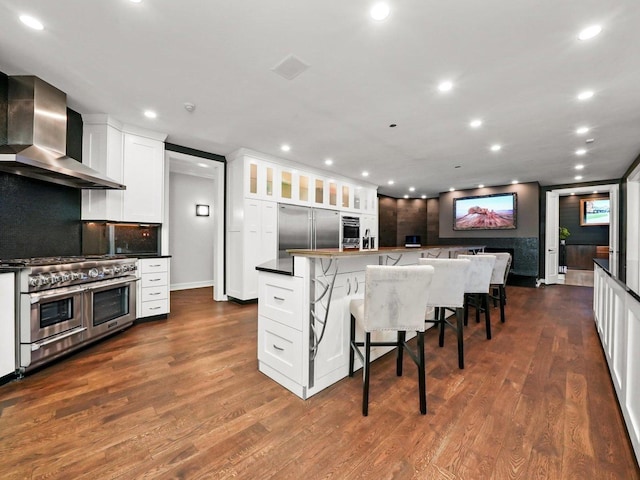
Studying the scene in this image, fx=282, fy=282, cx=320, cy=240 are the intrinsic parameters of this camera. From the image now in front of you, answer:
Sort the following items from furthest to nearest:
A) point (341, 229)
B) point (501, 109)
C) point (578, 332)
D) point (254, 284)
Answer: point (341, 229) < point (254, 284) < point (578, 332) < point (501, 109)

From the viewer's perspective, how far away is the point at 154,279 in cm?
387

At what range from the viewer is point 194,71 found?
249 centimetres

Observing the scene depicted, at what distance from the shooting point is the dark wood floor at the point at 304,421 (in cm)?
142

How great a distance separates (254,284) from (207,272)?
228cm

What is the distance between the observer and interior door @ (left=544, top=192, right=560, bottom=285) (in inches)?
287

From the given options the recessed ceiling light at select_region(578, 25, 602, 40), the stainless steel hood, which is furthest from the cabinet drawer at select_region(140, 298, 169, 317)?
the recessed ceiling light at select_region(578, 25, 602, 40)

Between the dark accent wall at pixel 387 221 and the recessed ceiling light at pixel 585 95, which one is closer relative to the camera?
the recessed ceiling light at pixel 585 95

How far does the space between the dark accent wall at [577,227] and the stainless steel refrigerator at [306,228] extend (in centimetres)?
834

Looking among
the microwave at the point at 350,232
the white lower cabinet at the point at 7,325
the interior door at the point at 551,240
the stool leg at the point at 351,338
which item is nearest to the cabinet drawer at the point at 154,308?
the white lower cabinet at the point at 7,325

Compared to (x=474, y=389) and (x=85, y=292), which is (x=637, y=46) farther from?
(x=85, y=292)

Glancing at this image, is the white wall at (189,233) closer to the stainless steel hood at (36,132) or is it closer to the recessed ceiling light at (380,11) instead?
the stainless steel hood at (36,132)

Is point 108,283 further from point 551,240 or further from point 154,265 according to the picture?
point 551,240

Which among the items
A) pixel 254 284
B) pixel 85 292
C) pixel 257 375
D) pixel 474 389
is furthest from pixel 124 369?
pixel 474 389

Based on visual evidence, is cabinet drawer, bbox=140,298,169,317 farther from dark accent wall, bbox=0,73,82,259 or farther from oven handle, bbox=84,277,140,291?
dark accent wall, bbox=0,73,82,259
